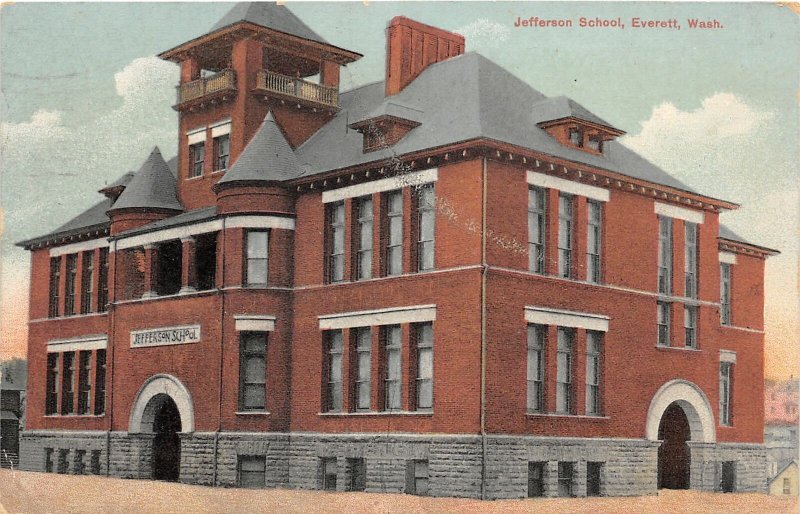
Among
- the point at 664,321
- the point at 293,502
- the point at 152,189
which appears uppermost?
the point at 152,189

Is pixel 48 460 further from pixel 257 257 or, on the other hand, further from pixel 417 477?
pixel 417 477

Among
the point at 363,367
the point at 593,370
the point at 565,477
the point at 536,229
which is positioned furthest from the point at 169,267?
the point at 565,477

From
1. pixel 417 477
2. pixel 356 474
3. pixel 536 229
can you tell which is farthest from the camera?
pixel 356 474

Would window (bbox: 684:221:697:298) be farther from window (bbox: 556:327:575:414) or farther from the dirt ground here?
the dirt ground

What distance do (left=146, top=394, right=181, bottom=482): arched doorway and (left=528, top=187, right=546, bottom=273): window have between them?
41.2 ft

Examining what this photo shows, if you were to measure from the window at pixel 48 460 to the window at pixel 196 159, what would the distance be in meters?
10.5

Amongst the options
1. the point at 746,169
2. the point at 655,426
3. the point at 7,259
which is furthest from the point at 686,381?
the point at 7,259

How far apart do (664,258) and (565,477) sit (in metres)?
7.17

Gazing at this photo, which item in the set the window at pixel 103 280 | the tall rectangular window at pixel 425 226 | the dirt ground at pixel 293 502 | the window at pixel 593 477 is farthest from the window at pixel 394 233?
the window at pixel 103 280

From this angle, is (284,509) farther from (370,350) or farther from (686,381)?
(686,381)

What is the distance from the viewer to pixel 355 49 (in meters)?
34.1

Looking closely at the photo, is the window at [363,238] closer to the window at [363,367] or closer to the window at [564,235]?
the window at [363,367]

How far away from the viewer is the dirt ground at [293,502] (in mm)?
29500

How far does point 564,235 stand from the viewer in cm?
3356
